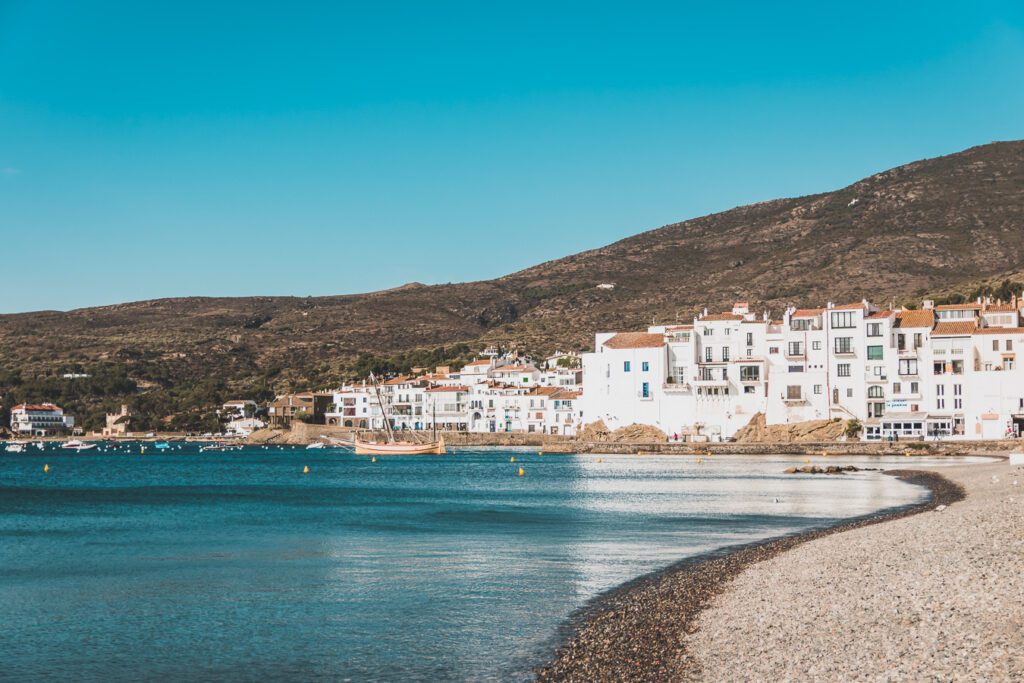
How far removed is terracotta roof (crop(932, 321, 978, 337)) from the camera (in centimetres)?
7975

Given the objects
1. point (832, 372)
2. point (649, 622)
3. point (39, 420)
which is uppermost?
point (832, 372)

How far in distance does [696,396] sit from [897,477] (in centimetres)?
3604

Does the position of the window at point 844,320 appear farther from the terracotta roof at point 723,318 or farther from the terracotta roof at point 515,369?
the terracotta roof at point 515,369

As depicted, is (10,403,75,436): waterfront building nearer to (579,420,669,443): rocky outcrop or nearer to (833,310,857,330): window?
(579,420,669,443): rocky outcrop

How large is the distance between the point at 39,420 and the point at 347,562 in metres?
141

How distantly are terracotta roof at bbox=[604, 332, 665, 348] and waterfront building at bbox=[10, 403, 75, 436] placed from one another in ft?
307

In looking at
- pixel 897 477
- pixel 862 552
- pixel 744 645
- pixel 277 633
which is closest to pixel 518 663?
pixel 744 645

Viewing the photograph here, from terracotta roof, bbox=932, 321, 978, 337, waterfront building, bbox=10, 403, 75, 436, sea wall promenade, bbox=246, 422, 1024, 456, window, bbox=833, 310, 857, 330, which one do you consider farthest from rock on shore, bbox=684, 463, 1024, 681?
waterfront building, bbox=10, 403, 75, 436

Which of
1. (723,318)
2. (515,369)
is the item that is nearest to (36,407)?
(515,369)

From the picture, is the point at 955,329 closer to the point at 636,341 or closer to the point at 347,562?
the point at 636,341

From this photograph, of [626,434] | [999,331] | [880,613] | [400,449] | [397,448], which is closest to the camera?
[880,613]

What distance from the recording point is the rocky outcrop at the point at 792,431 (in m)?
84.1

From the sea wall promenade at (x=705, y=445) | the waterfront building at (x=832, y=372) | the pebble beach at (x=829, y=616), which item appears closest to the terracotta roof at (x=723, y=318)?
the waterfront building at (x=832, y=372)

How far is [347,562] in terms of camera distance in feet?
90.2
